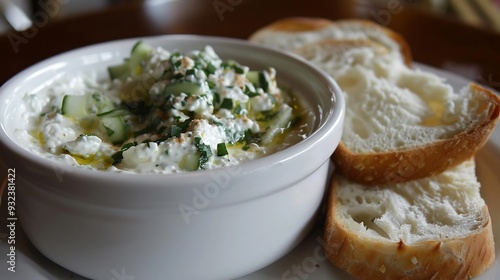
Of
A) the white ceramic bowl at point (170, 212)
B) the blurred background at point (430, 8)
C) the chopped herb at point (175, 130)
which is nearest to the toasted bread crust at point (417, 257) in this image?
the white ceramic bowl at point (170, 212)

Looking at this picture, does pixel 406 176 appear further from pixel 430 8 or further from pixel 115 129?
pixel 430 8

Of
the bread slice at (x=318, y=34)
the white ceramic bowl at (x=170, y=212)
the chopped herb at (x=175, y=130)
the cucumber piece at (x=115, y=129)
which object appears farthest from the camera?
the bread slice at (x=318, y=34)

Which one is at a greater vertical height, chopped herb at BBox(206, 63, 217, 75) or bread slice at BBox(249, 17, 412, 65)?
chopped herb at BBox(206, 63, 217, 75)

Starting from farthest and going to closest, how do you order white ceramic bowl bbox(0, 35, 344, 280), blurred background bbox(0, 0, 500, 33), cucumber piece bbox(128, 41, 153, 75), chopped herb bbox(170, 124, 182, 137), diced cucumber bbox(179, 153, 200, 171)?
blurred background bbox(0, 0, 500, 33)
cucumber piece bbox(128, 41, 153, 75)
chopped herb bbox(170, 124, 182, 137)
diced cucumber bbox(179, 153, 200, 171)
white ceramic bowl bbox(0, 35, 344, 280)

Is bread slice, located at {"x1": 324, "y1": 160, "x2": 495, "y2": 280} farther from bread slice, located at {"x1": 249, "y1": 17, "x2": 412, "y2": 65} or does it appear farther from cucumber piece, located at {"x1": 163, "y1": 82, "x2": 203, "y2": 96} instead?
bread slice, located at {"x1": 249, "y1": 17, "x2": 412, "y2": 65}

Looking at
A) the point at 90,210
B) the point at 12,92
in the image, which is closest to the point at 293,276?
the point at 90,210

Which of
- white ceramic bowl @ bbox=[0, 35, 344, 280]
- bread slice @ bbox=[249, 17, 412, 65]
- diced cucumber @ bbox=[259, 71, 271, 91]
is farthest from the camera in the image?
bread slice @ bbox=[249, 17, 412, 65]

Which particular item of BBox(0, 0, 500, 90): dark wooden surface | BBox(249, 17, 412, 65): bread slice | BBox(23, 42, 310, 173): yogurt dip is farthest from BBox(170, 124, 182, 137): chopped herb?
BBox(0, 0, 500, 90): dark wooden surface

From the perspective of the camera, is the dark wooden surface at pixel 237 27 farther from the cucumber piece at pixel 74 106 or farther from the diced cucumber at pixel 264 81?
the diced cucumber at pixel 264 81
